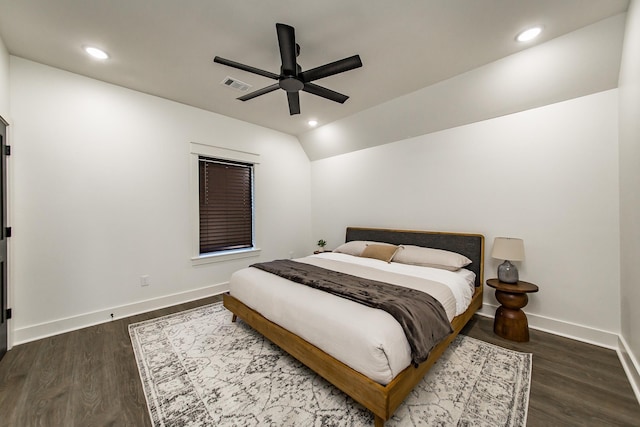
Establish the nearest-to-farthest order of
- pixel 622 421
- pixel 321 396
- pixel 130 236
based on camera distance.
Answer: pixel 622 421 < pixel 321 396 < pixel 130 236

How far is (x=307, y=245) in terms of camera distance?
5430 millimetres

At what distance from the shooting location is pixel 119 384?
1.88 m

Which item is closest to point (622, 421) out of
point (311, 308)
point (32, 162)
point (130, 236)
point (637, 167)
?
point (637, 167)

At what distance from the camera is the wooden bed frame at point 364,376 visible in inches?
56.0

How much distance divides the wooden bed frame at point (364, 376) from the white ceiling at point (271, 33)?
Answer: 206 cm

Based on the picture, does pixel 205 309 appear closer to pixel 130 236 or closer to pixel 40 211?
pixel 130 236

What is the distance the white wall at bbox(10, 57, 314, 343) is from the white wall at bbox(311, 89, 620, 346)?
3.40m

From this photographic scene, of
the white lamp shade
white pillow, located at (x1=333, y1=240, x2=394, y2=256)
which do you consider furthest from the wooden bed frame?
white pillow, located at (x1=333, y1=240, x2=394, y2=256)

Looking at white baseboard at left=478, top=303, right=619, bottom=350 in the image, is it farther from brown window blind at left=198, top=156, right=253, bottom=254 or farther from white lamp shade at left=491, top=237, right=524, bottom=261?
brown window blind at left=198, top=156, right=253, bottom=254

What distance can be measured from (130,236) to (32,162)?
1173 millimetres

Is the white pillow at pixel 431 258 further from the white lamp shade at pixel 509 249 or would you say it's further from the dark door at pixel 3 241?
the dark door at pixel 3 241

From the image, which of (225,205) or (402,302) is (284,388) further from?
Answer: (225,205)

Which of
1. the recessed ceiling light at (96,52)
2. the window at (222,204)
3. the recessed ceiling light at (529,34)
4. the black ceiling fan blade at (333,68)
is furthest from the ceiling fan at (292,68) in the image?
the window at (222,204)

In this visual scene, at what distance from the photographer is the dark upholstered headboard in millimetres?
3072
